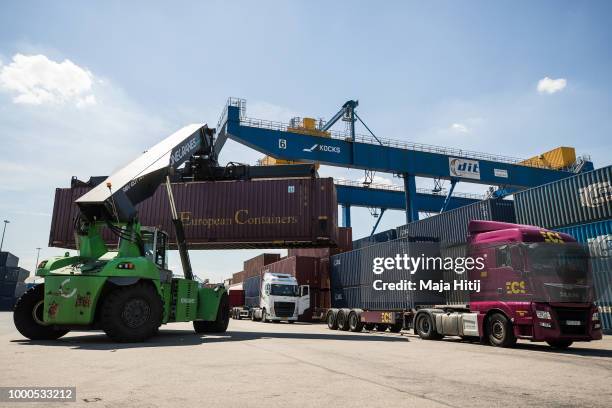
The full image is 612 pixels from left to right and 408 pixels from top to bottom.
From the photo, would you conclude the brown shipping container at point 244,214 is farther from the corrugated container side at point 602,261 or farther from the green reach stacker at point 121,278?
the corrugated container side at point 602,261

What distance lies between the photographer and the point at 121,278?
950 centimetres

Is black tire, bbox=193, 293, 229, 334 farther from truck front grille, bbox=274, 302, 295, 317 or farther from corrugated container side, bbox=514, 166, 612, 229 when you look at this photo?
corrugated container side, bbox=514, 166, 612, 229

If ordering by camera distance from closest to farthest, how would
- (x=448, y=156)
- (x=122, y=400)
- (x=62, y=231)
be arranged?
1. (x=122, y=400)
2. (x=62, y=231)
3. (x=448, y=156)

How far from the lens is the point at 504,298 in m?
11.2

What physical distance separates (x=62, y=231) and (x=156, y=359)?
1568 cm

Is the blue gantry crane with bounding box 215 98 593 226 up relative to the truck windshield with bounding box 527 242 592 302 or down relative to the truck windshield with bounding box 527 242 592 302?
up

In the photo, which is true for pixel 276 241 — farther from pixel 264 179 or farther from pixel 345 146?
pixel 345 146

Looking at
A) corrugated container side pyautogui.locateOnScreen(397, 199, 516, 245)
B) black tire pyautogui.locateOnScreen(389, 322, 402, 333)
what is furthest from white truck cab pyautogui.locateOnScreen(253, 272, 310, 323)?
corrugated container side pyautogui.locateOnScreen(397, 199, 516, 245)

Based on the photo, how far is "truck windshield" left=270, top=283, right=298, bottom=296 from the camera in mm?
24930

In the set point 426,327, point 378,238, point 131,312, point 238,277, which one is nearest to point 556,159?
point 378,238

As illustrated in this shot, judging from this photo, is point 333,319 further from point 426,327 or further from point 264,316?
point 264,316

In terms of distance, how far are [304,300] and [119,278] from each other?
55.5 feet

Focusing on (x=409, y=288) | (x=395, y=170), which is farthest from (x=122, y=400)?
(x=395, y=170)

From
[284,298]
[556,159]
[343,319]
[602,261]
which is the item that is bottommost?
[343,319]
